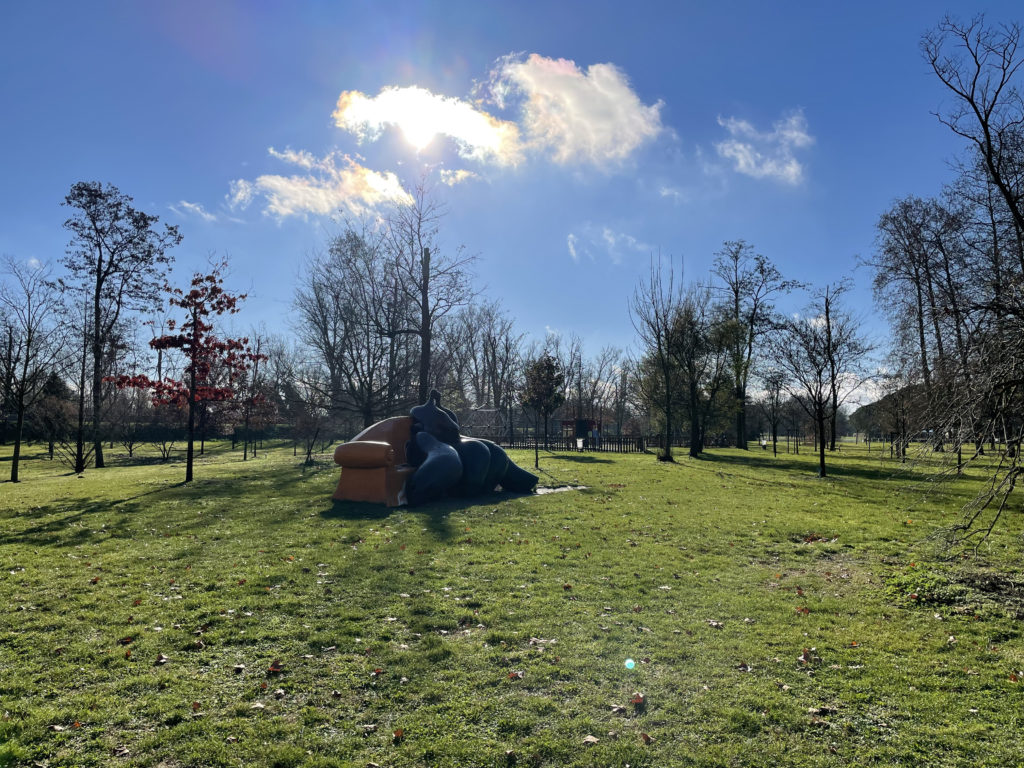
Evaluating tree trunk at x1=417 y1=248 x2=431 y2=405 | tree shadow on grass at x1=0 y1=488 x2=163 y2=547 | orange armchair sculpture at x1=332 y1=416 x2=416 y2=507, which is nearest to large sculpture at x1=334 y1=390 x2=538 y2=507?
orange armchair sculpture at x1=332 y1=416 x2=416 y2=507

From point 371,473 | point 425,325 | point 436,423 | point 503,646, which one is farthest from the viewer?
point 425,325

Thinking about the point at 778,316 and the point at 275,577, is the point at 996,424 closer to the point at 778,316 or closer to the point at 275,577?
the point at 275,577

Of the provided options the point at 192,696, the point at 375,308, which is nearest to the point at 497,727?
the point at 192,696

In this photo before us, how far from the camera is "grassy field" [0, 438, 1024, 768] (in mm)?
3305

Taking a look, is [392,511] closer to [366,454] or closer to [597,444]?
[366,454]

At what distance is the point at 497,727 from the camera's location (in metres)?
3.48

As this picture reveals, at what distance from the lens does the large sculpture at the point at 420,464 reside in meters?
12.3

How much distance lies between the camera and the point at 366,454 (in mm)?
12164

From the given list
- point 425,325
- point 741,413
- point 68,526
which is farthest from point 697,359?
point 68,526

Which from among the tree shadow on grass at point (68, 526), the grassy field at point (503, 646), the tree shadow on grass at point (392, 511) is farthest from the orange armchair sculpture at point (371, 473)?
the tree shadow on grass at point (68, 526)

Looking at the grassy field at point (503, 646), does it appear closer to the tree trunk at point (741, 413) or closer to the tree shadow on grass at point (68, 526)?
the tree shadow on grass at point (68, 526)

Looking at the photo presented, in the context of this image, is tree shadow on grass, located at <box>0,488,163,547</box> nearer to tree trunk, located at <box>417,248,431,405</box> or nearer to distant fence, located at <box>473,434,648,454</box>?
tree trunk, located at <box>417,248,431,405</box>

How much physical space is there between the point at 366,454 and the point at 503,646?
26.8 ft

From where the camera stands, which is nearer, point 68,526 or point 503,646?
point 503,646
